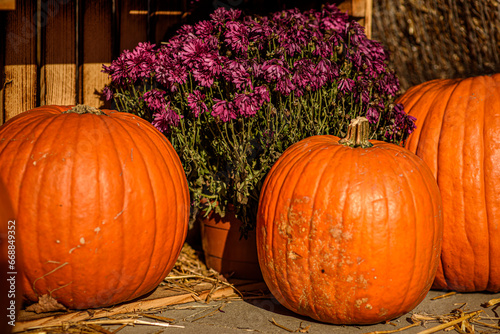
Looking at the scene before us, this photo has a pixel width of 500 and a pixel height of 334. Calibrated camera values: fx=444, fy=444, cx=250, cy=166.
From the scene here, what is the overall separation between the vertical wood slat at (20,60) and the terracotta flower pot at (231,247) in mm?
1227

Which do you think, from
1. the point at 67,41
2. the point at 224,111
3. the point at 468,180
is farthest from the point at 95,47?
the point at 468,180

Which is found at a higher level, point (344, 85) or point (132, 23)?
point (132, 23)

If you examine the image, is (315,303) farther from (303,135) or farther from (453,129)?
(453,129)

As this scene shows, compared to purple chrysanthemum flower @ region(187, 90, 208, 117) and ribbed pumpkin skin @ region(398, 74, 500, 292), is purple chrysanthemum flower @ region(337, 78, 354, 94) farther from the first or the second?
purple chrysanthemum flower @ region(187, 90, 208, 117)

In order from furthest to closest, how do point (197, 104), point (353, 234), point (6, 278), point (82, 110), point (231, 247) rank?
point (231, 247)
point (197, 104)
point (82, 110)
point (353, 234)
point (6, 278)

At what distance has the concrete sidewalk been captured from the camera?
1736 millimetres

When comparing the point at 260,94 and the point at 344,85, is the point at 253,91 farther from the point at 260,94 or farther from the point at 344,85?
the point at 344,85

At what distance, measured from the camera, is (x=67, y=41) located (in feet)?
8.38

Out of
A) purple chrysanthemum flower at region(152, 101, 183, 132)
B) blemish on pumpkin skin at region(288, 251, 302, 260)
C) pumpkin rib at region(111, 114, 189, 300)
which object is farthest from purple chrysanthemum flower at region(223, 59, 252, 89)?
blemish on pumpkin skin at region(288, 251, 302, 260)

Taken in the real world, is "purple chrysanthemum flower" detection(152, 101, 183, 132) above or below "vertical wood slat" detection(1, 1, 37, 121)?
below

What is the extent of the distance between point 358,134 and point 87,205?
1137 millimetres

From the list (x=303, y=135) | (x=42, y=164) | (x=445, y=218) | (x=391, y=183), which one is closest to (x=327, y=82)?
(x=303, y=135)

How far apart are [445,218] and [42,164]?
5.80 feet

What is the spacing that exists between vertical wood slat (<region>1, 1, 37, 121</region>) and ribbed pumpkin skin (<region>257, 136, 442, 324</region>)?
1599 mm
